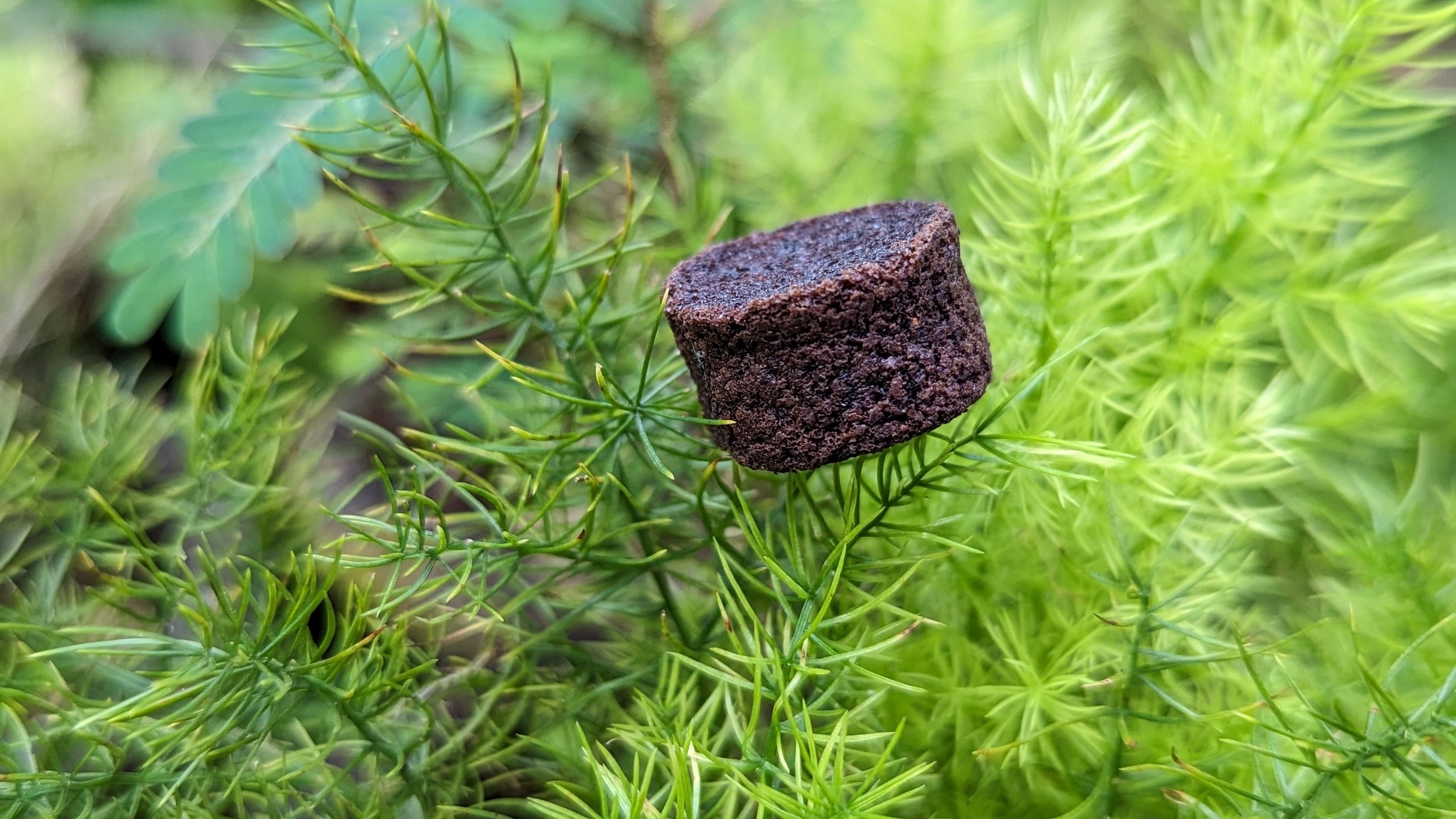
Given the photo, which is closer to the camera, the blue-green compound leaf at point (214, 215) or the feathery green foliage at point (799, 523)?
the feathery green foliage at point (799, 523)

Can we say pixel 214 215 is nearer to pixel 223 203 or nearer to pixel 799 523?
pixel 223 203

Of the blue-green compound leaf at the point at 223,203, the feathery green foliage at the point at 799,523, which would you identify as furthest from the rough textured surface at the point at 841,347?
the blue-green compound leaf at the point at 223,203

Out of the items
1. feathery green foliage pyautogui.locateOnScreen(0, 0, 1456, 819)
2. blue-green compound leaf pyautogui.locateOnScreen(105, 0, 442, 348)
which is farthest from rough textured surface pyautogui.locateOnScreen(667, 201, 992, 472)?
blue-green compound leaf pyautogui.locateOnScreen(105, 0, 442, 348)

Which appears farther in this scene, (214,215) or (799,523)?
(214,215)

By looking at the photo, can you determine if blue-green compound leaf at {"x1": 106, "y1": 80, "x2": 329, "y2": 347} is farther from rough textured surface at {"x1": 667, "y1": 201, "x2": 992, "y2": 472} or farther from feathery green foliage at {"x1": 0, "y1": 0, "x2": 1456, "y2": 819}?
rough textured surface at {"x1": 667, "y1": 201, "x2": 992, "y2": 472}

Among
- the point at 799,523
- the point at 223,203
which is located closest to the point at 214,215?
the point at 223,203

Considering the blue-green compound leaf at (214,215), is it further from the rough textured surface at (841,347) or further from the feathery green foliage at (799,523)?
the rough textured surface at (841,347)
